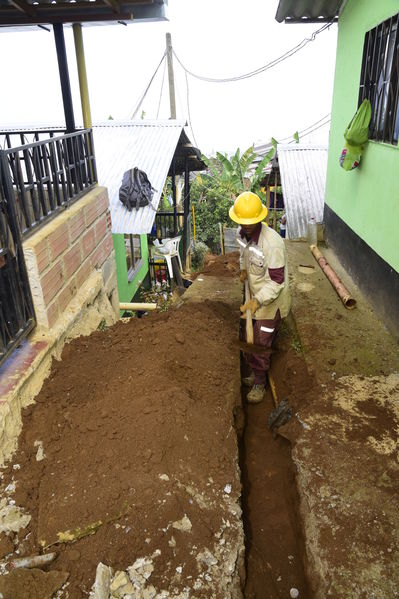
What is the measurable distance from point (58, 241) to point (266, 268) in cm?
206

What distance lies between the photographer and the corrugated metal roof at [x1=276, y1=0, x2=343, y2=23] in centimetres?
715

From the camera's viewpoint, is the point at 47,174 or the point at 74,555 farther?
the point at 47,174

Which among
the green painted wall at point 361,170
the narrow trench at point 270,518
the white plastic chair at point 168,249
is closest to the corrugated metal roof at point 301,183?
the green painted wall at point 361,170

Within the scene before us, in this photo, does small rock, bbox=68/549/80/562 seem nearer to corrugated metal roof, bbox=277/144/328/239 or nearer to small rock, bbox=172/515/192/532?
small rock, bbox=172/515/192/532

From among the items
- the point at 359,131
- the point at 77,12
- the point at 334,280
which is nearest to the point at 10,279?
the point at 77,12

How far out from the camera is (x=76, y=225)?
433 cm

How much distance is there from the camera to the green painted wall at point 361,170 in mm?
4820

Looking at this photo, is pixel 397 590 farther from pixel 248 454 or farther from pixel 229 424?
pixel 248 454

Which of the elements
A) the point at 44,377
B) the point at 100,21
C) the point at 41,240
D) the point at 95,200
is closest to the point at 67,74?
A: the point at 100,21

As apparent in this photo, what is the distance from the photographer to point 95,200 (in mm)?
4965

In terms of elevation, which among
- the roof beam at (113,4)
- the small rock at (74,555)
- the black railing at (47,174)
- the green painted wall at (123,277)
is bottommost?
the green painted wall at (123,277)

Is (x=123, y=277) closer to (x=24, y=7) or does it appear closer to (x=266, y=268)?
(x=24, y=7)

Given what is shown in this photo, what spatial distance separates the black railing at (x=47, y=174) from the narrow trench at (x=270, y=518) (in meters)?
2.66

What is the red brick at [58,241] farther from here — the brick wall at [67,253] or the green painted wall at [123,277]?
the green painted wall at [123,277]
